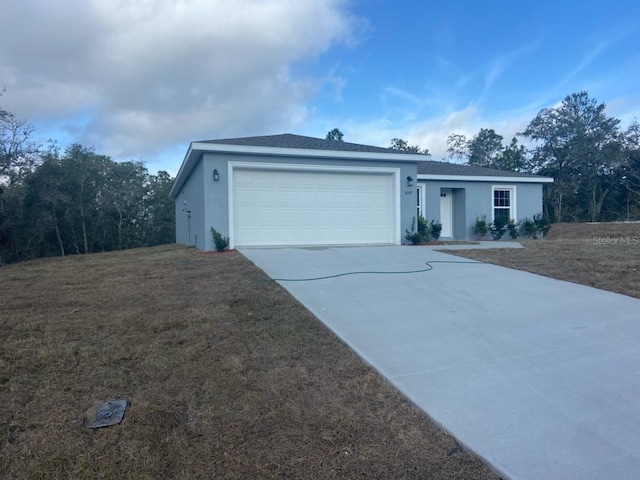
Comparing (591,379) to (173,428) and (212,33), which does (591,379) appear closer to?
(173,428)

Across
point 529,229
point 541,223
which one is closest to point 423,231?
point 529,229

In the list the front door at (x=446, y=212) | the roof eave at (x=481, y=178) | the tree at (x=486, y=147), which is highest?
the tree at (x=486, y=147)

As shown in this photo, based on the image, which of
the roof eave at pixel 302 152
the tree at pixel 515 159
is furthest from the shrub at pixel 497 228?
the tree at pixel 515 159

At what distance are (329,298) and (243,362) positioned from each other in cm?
213

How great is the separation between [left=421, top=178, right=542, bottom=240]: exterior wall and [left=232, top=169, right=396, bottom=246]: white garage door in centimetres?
445

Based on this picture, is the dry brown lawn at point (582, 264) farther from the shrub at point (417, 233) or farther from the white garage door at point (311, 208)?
the white garage door at point (311, 208)

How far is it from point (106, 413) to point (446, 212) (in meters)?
15.9

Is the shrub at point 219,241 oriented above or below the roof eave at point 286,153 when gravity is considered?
below

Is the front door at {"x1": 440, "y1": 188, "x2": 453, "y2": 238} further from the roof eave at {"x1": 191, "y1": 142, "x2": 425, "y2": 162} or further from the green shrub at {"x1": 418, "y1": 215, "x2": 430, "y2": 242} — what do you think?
the roof eave at {"x1": 191, "y1": 142, "x2": 425, "y2": 162}

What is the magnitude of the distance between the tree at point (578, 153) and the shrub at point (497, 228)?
1563 cm

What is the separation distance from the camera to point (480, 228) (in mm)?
15711

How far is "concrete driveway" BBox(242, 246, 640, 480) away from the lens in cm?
230

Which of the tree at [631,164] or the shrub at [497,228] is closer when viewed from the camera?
the shrub at [497,228]

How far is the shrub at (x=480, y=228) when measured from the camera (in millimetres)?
15688
